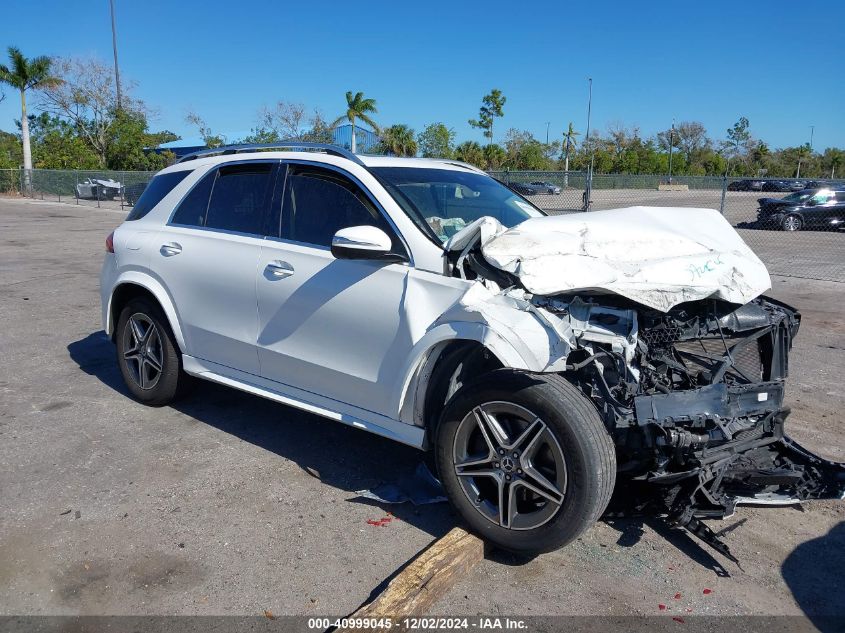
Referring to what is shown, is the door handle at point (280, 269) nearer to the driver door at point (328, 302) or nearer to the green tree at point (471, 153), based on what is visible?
the driver door at point (328, 302)

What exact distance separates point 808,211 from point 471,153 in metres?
44.9

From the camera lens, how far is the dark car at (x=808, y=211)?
2178 centimetres

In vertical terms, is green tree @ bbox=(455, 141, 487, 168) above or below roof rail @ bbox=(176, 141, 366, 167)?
above

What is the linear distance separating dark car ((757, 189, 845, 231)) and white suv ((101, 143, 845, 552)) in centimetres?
2022

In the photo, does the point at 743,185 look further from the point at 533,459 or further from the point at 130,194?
the point at 533,459

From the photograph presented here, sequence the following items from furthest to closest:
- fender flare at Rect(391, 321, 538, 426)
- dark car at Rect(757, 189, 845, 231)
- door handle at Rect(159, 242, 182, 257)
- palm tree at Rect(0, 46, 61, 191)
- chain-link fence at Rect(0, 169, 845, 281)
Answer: palm tree at Rect(0, 46, 61, 191), dark car at Rect(757, 189, 845, 231), chain-link fence at Rect(0, 169, 845, 281), door handle at Rect(159, 242, 182, 257), fender flare at Rect(391, 321, 538, 426)

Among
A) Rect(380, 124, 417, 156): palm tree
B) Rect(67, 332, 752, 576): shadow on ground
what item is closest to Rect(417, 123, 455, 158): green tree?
Rect(380, 124, 417, 156): palm tree

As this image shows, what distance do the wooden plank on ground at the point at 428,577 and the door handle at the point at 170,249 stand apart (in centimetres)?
272

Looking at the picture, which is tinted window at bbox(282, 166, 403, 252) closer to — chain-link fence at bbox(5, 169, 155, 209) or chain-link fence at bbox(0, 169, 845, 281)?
chain-link fence at bbox(0, 169, 845, 281)

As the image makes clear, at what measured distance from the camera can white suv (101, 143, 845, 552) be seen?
10.3ft

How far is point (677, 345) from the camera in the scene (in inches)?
138

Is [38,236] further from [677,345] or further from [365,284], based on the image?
[677,345]

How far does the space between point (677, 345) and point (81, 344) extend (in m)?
5.94

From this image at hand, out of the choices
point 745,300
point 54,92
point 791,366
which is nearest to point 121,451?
point 745,300
